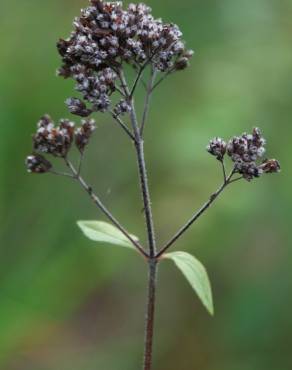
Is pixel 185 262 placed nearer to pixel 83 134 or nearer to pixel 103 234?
pixel 103 234

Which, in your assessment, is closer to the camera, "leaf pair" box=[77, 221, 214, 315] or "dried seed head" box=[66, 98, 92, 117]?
"leaf pair" box=[77, 221, 214, 315]

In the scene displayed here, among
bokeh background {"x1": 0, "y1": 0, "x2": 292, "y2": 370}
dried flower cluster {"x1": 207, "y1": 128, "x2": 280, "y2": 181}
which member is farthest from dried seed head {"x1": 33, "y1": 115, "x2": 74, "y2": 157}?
bokeh background {"x1": 0, "y1": 0, "x2": 292, "y2": 370}

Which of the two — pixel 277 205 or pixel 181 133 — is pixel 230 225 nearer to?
pixel 277 205

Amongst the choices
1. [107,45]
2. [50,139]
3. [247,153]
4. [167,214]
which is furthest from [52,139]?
[167,214]

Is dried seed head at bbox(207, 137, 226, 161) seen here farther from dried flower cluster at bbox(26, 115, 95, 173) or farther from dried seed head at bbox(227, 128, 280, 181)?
dried flower cluster at bbox(26, 115, 95, 173)

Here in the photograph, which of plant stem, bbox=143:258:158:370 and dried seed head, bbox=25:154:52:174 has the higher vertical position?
dried seed head, bbox=25:154:52:174

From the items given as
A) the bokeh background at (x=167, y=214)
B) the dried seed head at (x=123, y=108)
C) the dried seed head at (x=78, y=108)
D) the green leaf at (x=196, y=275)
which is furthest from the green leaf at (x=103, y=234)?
the bokeh background at (x=167, y=214)

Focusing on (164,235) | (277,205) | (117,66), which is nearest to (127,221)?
(164,235)
